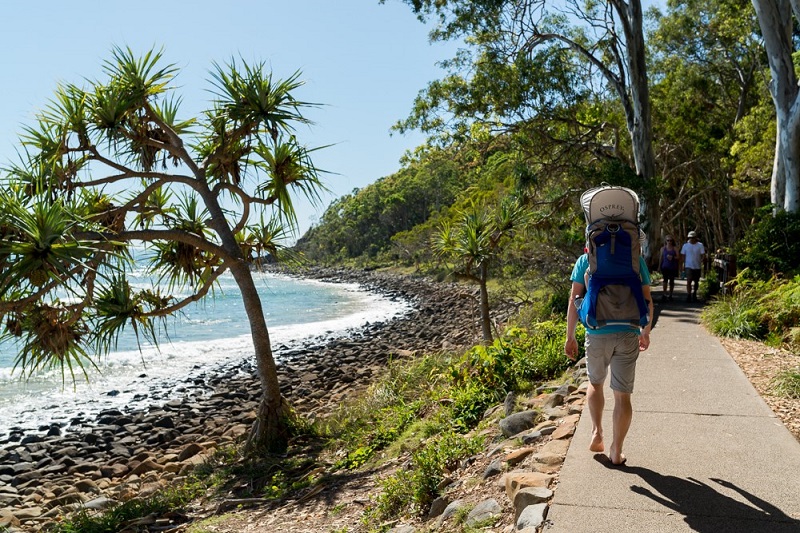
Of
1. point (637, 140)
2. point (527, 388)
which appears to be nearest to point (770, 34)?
point (637, 140)

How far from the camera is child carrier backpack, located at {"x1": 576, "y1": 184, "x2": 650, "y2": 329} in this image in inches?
155

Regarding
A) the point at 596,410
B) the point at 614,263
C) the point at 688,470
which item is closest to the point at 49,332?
the point at 596,410

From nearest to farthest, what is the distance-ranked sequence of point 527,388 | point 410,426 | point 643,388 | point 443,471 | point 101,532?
point 443,471 < point 643,388 < point 101,532 < point 527,388 < point 410,426

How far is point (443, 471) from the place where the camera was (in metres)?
5.33

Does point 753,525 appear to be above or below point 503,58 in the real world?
below

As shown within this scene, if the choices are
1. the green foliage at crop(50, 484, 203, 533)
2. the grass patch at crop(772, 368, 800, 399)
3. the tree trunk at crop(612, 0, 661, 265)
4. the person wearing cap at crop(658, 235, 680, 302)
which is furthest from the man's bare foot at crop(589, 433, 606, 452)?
the tree trunk at crop(612, 0, 661, 265)

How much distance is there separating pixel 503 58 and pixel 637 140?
375 cm

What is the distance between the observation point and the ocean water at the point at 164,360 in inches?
613

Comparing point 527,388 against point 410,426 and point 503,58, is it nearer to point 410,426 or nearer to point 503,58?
point 410,426

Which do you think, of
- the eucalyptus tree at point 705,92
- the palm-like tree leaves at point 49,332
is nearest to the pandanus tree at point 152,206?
the palm-like tree leaves at point 49,332

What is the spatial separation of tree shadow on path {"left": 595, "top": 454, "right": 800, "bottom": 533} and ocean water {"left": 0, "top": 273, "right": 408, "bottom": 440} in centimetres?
522

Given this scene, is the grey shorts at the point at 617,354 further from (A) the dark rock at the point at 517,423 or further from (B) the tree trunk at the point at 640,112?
(B) the tree trunk at the point at 640,112

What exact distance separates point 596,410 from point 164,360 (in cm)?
2072

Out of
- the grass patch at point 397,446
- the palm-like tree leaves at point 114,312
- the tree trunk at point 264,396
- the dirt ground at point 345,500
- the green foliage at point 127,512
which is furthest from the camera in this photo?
the tree trunk at point 264,396
